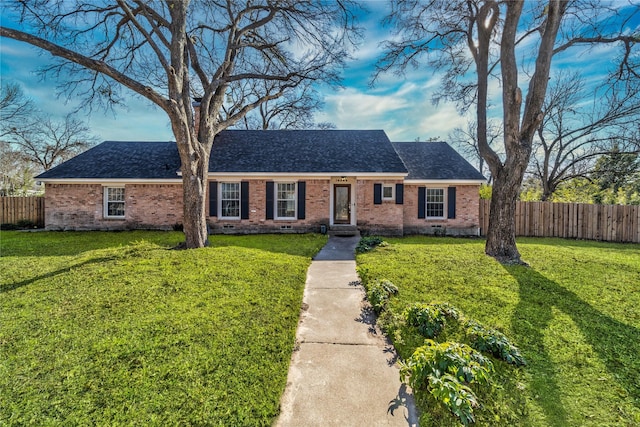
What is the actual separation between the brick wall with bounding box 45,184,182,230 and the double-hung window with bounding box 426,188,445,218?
11667 millimetres

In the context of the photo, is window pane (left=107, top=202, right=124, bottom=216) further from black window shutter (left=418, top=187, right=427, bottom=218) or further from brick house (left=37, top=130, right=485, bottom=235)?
black window shutter (left=418, top=187, right=427, bottom=218)

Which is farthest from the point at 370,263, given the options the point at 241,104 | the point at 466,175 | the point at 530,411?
the point at 241,104

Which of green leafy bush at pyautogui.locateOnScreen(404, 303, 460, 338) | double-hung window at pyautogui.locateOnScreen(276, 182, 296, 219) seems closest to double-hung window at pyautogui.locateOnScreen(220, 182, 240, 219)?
double-hung window at pyautogui.locateOnScreen(276, 182, 296, 219)

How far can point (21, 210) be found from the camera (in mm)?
13719

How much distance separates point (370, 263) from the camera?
6824 mm

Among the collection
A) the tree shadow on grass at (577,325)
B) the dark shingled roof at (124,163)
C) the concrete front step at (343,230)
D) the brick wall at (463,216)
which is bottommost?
the tree shadow on grass at (577,325)

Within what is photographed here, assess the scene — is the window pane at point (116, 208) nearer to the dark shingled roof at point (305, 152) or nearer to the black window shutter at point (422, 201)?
the dark shingled roof at point (305, 152)

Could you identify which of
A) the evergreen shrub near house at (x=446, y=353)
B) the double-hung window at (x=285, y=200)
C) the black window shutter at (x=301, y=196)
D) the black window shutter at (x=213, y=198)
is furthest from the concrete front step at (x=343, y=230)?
the evergreen shrub near house at (x=446, y=353)

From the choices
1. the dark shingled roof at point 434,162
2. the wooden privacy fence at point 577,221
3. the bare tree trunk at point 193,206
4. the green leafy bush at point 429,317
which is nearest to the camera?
the green leafy bush at point 429,317

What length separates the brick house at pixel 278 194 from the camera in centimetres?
1226

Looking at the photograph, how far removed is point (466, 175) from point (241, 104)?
15.7 m

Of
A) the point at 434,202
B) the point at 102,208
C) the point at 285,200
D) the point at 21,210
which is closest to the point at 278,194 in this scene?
the point at 285,200

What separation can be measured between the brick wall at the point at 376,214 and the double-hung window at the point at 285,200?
2.99 meters

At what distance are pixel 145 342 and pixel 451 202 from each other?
12.7 m
